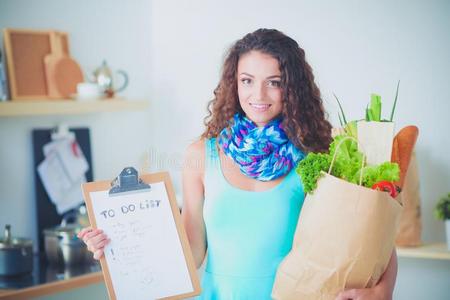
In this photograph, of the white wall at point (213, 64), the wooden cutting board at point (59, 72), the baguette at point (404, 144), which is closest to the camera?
the baguette at point (404, 144)

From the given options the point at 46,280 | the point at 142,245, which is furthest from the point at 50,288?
the point at 142,245

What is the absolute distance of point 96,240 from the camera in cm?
140

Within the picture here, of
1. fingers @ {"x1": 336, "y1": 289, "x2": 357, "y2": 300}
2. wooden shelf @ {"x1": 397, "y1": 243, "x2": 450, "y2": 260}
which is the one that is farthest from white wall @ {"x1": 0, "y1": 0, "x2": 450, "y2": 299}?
fingers @ {"x1": 336, "y1": 289, "x2": 357, "y2": 300}

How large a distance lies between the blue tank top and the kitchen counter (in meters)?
0.86

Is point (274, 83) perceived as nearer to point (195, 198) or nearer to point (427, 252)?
point (195, 198)

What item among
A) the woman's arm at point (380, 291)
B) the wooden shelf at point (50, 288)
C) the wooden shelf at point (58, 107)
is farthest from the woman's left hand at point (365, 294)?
the wooden shelf at point (58, 107)

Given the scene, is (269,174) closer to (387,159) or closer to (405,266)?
(387,159)

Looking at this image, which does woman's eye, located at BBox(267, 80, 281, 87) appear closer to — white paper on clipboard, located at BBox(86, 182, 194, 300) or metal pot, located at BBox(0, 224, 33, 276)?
white paper on clipboard, located at BBox(86, 182, 194, 300)

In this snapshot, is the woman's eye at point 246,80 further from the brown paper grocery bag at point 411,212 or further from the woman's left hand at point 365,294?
the brown paper grocery bag at point 411,212

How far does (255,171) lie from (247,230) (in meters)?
0.15

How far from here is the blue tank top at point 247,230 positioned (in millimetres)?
1499

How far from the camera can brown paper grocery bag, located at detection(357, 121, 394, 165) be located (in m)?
1.30

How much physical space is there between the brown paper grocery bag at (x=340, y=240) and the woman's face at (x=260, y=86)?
0.28m

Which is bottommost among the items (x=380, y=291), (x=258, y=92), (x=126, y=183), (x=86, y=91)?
(x=380, y=291)
